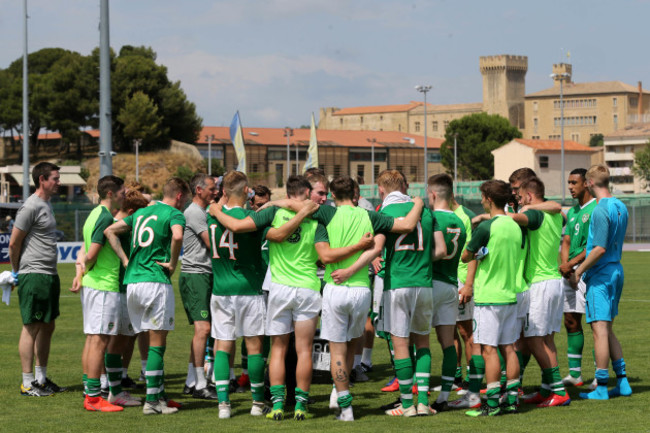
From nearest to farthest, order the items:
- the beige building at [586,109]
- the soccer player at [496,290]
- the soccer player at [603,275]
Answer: the soccer player at [496,290] → the soccer player at [603,275] → the beige building at [586,109]

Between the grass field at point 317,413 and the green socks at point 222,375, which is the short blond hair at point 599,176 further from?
the green socks at point 222,375

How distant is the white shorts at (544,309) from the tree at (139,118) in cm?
9090

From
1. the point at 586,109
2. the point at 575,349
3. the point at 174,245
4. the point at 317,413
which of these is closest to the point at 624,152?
the point at 586,109

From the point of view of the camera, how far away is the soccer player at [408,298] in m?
7.88

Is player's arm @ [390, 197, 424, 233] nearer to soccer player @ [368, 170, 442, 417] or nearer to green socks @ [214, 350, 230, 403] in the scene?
soccer player @ [368, 170, 442, 417]

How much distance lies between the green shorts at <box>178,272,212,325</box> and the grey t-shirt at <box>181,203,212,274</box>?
0.07 m

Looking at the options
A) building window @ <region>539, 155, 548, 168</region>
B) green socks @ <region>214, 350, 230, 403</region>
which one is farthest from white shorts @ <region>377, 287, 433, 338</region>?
building window @ <region>539, 155, 548, 168</region>

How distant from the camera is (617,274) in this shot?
8.79 m

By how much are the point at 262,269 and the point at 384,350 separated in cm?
472

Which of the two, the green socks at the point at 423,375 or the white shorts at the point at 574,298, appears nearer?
the green socks at the point at 423,375

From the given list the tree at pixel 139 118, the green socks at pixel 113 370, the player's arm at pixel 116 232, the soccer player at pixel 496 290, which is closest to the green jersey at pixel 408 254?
the soccer player at pixel 496 290

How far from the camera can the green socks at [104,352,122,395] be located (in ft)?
28.3

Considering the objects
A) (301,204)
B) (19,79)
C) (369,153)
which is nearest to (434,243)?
(301,204)

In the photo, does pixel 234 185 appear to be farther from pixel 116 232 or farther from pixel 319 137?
pixel 319 137
